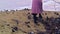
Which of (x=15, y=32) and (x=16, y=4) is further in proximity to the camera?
(x=16, y=4)

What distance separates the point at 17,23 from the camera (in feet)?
17.5

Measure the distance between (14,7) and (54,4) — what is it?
1.36m

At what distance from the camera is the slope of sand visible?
504cm

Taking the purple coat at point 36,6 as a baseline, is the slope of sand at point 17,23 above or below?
below

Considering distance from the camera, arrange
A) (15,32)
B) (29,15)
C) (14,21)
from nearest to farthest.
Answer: (15,32), (14,21), (29,15)

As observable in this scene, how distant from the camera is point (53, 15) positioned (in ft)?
19.9

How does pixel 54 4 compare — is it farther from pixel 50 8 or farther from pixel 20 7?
pixel 20 7

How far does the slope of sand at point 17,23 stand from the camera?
504cm

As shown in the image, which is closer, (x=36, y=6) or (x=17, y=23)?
(x=17, y=23)

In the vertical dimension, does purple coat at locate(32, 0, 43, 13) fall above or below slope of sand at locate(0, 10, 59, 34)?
above

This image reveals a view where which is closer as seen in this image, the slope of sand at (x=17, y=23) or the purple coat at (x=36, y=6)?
the slope of sand at (x=17, y=23)

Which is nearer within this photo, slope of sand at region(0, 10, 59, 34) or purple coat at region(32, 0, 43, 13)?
slope of sand at region(0, 10, 59, 34)

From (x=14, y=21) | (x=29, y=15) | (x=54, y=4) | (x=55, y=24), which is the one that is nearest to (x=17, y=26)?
(x=14, y=21)

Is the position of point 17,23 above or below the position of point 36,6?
below
